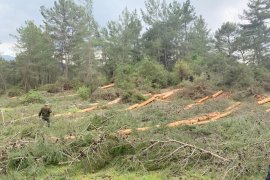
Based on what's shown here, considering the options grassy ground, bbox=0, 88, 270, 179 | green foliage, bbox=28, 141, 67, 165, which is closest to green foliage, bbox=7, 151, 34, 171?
grassy ground, bbox=0, 88, 270, 179

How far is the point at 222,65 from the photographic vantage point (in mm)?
24234

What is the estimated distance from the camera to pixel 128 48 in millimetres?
38812

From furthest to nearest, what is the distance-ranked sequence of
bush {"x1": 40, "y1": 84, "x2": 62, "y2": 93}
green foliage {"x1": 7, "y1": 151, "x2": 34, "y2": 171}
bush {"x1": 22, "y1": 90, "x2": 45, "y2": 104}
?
bush {"x1": 40, "y1": 84, "x2": 62, "y2": 93}, bush {"x1": 22, "y1": 90, "x2": 45, "y2": 104}, green foliage {"x1": 7, "y1": 151, "x2": 34, "y2": 171}

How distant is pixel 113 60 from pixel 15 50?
10.6m

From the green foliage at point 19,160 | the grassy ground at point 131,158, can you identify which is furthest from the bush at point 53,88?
the green foliage at point 19,160

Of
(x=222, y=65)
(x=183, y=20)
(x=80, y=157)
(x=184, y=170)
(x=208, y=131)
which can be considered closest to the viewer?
(x=184, y=170)

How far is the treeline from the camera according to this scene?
1172 inches

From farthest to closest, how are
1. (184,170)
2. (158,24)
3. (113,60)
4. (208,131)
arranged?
(158,24) → (113,60) → (208,131) → (184,170)

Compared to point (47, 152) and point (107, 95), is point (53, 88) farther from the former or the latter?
point (47, 152)

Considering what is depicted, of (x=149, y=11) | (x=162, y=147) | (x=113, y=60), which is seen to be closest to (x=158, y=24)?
(x=149, y=11)

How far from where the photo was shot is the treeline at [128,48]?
29.8 m

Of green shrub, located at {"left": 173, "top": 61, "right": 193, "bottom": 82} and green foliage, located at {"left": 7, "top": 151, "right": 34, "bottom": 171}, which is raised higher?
green shrub, located at {"left": 173, "top": 61, "right": 193, "bottom": 82}

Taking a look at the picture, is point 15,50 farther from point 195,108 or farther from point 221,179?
point 221,179

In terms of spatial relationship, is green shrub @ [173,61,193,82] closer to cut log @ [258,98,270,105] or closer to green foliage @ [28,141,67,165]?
cut log @ [258,98,270,105]
